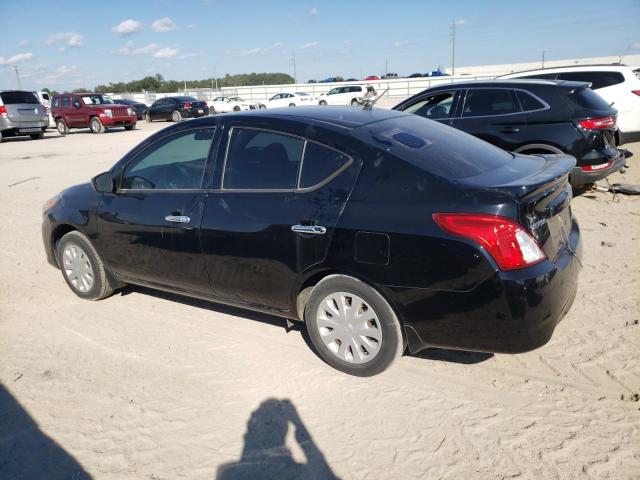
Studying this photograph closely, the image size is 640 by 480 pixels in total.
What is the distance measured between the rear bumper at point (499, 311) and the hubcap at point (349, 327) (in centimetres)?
25

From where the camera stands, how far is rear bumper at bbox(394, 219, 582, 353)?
2.61m

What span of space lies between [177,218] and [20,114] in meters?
21.5

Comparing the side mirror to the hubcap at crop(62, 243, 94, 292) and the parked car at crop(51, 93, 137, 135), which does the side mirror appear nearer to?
the hubcap at crop(62, 243, 94, 292)

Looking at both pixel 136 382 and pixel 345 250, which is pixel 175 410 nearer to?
pixel 136 382

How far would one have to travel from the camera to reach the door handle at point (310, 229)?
304 centimetres

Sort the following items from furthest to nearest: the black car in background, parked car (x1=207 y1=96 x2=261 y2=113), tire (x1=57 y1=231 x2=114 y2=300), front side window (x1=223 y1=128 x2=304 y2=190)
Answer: parked car (x1=207 y1=96 x2=261 y2=113)
the black car in background
tire (x1=57 y1=231 x2=114 y2=300)
front side window (x1=223 y1=128 x2=304 y2=190)

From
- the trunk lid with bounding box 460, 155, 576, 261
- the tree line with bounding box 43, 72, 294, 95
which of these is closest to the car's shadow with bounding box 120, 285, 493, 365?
the trunk lid with bounding box 460, 155, 576, 261

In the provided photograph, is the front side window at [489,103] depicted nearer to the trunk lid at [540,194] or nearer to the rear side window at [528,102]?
the rear side window at [528,102]

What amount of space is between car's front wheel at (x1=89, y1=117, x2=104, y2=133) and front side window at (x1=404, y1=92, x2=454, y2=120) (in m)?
20.1

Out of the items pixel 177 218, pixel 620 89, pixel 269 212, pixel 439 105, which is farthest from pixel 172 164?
pixel 620 89

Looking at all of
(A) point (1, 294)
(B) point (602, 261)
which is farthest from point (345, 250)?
(A) point (1, 294)

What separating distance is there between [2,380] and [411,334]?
2.83m

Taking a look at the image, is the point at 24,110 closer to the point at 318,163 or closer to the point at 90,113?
the point at 90,113

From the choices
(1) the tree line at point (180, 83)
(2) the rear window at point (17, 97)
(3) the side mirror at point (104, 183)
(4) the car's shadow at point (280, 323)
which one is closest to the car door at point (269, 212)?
(4) the car's shadow at point (280, 323)
